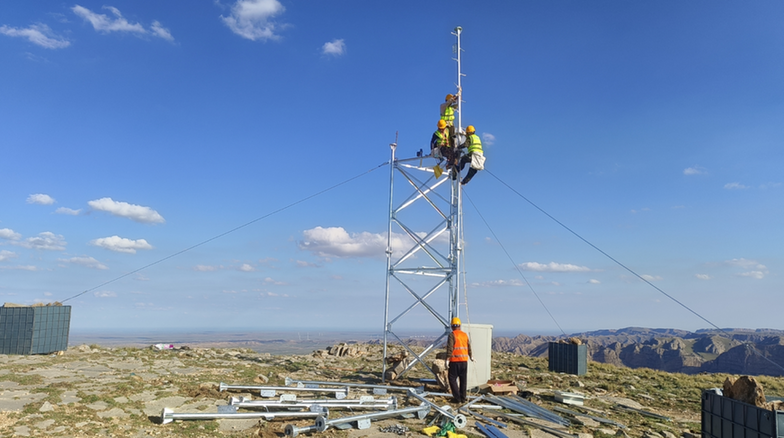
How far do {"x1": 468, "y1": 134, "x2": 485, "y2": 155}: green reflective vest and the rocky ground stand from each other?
7.41 m

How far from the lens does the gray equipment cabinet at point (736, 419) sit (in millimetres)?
6566

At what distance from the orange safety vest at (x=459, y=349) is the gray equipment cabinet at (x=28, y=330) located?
1896cm

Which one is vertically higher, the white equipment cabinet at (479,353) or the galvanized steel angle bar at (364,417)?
the white equipment cabinet at (479,353)

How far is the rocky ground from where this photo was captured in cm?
909

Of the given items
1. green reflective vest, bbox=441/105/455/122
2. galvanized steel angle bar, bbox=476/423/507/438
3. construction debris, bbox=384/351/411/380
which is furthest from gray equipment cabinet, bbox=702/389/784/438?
green reflective vest, bbox=441/105/455/122

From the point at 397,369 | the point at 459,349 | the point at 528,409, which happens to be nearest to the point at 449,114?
the point at 459,349

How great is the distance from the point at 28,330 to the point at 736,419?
82.3 feet

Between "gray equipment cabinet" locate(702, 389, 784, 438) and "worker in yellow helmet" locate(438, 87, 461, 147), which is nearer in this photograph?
"gray equipment cabinet" locate(702, 389, 784, 438)

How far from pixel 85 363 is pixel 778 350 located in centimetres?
16679

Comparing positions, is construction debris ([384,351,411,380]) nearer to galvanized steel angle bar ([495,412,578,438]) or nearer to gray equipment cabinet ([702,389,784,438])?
galvanized steel angle bar ([495,412,578,438])

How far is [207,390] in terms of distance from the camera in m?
12.1

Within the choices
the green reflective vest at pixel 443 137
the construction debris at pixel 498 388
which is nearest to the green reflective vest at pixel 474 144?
the green reflective vest at pixel 443 137

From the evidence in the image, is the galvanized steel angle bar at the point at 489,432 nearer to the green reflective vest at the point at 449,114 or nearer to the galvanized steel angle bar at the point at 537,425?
the galvanized steel angle bar at the point at 537,425

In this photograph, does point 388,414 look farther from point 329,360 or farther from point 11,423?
point 329,360
